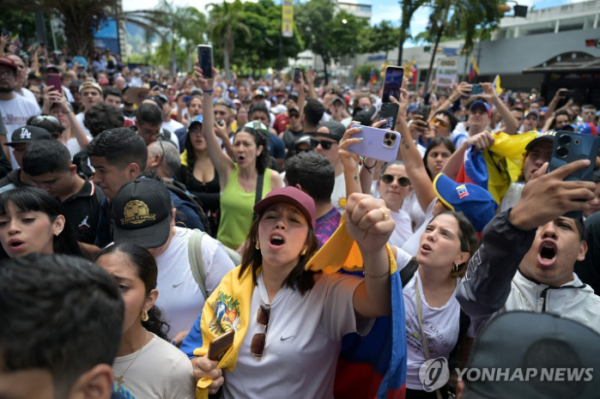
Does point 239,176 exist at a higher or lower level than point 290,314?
higher

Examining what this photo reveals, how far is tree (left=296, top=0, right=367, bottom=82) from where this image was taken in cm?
5328

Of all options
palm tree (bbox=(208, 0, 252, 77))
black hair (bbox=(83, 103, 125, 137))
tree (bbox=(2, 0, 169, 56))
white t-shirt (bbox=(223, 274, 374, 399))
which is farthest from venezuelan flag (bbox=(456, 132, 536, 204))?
palm tree (bbox=(208, 0, 252, 77))

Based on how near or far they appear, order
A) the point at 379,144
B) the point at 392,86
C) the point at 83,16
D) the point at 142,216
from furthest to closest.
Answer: the point at 83,16 < the point at 392,86 < the point at 142,216 < the point at 379,144

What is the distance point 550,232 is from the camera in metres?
2.15

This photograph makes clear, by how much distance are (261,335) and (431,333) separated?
106 cm

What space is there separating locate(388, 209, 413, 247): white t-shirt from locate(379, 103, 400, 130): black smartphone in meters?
1.25

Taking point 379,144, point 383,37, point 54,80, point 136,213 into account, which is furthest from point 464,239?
point 383,37

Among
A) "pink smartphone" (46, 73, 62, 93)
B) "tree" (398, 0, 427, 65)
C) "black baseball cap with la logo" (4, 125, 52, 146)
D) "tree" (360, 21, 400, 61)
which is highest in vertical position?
"tree" (360, 21, 400, 61)

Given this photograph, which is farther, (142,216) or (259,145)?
(259,145)

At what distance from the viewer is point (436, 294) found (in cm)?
248

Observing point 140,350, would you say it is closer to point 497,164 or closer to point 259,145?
point 259,145

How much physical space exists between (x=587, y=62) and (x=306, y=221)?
23259mm

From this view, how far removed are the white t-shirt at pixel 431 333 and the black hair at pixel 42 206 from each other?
2076 millimetres

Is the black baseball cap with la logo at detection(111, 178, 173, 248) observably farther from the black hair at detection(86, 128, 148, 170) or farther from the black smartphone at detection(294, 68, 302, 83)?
the black smartphone at detection(294, 68, 302, 83)
